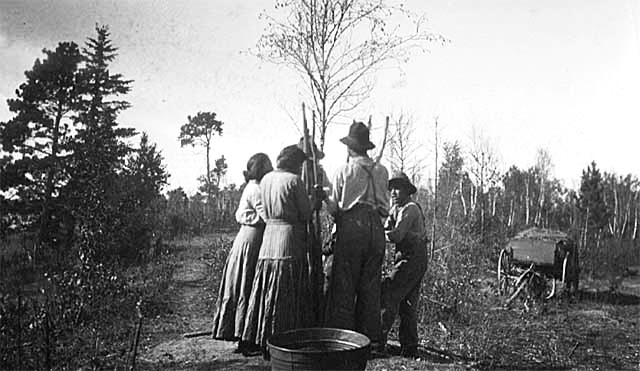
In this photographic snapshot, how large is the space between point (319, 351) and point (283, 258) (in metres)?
1.74

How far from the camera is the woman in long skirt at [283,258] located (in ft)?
16.9

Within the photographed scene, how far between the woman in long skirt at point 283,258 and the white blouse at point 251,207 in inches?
11.5

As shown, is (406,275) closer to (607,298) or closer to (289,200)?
(289,200)

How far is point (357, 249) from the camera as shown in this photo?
531 cm

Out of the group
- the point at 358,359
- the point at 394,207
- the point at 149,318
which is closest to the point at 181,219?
the point at 149,318

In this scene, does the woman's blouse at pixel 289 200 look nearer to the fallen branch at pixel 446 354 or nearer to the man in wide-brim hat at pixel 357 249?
the man in wide-brim hat at pixel 357 249

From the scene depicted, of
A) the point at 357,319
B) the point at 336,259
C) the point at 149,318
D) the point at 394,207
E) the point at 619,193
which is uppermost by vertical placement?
the point at 619,193

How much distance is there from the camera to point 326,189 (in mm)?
5723

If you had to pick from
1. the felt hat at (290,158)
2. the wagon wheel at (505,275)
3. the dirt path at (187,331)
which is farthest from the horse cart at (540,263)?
the felt hat at (290,158)

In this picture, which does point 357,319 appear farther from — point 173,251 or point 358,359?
point 173,251

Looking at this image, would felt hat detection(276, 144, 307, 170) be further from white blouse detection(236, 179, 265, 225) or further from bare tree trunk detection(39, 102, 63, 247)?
bare tree trunk detection(39, 102, 63, 247)

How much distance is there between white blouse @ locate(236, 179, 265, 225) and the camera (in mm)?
5617

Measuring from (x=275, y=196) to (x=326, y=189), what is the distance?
0.73 metres

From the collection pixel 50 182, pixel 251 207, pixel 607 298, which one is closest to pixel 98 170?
pixel 50 182
